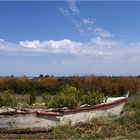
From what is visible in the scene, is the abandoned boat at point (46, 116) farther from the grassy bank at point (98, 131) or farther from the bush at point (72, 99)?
the bush at point (72, 99)

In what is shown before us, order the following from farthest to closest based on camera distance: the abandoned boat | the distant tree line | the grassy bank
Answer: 1. the distant tree line
2. the abandoned boat
3. the grassy bank

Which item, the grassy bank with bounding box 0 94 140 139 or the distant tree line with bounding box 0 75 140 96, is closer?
the grassy bank with bounding box 0 94 140 139

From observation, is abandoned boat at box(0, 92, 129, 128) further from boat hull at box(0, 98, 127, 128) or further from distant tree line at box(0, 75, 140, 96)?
distant tree line at box(0, 75, 140, 96)

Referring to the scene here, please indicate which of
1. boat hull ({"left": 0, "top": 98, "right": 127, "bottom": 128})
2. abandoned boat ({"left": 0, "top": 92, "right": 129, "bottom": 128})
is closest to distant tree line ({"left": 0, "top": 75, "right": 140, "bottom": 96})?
boat hull ({"left": 0, "top": 98, "right": 127, "bottom": 128})

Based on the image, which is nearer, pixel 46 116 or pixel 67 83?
pixel 46 116

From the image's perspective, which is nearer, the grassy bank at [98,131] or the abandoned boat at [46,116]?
the grassy bank at [98,131]

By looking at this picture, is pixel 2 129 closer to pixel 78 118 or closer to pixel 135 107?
pixel 78 118

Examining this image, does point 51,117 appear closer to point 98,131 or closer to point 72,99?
point 72,99

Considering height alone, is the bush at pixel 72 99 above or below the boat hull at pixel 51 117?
above

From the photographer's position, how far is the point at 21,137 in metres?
11.6

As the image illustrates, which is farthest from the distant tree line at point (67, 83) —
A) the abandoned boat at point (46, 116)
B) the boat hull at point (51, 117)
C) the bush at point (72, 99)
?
the abandoned boat at point (46, 116)

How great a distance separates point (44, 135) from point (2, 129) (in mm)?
1329

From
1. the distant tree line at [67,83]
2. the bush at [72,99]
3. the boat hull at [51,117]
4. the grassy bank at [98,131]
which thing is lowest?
the grassy bank at [98,131]

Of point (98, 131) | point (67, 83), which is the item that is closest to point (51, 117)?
point (98, 131)
